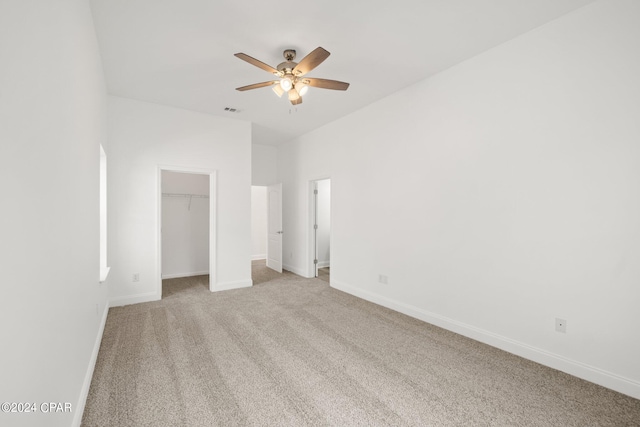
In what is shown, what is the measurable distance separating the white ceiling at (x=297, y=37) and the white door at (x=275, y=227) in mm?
3022

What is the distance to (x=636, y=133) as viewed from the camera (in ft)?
7.43

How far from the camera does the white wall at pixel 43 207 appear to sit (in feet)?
3.20

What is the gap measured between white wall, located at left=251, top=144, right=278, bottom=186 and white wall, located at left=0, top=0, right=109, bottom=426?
4873mm

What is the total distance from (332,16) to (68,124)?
2.17 meters

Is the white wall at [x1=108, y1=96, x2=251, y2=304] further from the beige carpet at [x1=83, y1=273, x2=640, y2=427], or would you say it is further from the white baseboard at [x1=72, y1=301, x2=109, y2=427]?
the white baseboard at [x1=72, y1=301, x2=109, y2=427]

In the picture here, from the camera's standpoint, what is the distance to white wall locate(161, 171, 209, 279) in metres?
6.15

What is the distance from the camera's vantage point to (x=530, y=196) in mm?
2832

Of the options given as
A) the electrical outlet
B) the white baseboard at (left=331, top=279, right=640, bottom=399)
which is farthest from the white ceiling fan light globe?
the electrical outlet

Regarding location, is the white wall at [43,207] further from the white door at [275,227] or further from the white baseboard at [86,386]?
the white door at [275,227]

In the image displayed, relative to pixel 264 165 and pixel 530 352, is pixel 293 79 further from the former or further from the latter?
pixel 264 165

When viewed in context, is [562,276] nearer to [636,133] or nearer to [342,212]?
[636,133]

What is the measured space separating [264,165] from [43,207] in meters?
6.10

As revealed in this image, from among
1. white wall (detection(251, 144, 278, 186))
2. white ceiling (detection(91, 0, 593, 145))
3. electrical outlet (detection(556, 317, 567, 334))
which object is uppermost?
white ceiling (detection(91, 0, 593, 145))

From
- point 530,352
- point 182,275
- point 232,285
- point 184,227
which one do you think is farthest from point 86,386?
point 184,227
